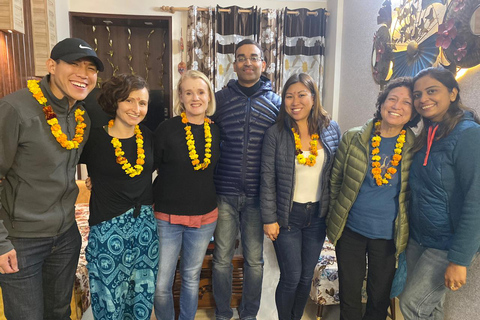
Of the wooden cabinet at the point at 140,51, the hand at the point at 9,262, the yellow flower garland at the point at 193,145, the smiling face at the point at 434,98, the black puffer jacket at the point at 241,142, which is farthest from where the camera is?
the wooden cabinet at the point at 140,51

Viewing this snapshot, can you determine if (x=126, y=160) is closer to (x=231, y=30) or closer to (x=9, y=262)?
(x=9, y=262)

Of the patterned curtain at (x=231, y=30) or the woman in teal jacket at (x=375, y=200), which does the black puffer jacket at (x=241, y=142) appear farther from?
the patterned curtain at (x=231, y=30)

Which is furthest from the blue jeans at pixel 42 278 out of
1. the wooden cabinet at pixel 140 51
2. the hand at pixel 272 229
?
the wooden cabinet at pixel 140 51

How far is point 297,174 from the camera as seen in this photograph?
1627mm

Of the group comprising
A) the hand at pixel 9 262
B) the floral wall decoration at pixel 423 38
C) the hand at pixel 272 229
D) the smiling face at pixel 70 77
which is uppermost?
the floral wall decoration at pixel 423 38

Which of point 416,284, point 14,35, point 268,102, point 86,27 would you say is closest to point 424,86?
point 268,102

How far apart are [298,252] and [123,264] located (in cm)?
87

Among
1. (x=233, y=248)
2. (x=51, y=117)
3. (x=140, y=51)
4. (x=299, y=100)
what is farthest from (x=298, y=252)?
(x=140, y=51)

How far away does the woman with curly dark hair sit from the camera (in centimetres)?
142

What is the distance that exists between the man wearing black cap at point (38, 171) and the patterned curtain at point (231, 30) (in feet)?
8.52

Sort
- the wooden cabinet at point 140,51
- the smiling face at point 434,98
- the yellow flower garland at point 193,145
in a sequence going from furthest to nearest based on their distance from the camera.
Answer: the wooden cabinet at point 140,51 < the yellow flower garland at point 193,145 < the smiling face at point 434,98

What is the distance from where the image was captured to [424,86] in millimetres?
1394

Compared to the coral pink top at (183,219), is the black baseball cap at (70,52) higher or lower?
higher

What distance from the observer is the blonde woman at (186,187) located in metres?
1.59
